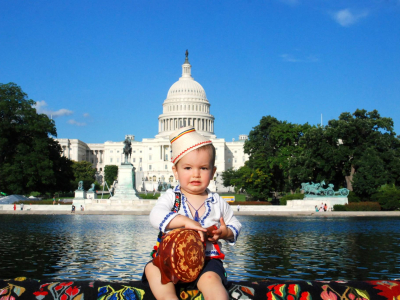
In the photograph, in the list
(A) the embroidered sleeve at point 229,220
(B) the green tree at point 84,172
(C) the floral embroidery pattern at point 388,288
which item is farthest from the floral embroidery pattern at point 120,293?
(B) the green tree at point 84,172

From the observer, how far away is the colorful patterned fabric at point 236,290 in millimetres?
3707

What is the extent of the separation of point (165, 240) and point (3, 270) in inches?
303

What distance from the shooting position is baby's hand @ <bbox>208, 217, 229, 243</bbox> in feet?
11.8

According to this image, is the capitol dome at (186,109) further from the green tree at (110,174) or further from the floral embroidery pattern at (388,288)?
the floral embroidery pattern at (388,288)

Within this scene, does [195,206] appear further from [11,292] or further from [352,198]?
[352,198]

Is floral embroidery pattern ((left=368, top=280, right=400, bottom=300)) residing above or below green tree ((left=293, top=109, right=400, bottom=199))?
below

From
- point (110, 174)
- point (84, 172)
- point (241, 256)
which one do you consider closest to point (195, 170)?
point (241, 256)

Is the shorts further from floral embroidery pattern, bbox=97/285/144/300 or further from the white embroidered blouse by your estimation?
floral embroidery pattern, bbox=97/285/144/300

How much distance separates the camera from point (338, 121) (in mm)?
42781

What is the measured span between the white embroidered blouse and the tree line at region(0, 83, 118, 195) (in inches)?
1677

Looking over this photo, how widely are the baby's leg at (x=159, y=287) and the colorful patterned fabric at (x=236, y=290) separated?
0.24 m

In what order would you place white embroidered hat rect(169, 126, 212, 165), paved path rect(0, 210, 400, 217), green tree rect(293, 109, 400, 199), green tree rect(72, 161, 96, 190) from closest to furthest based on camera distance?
1. white embroidered hat rect(169, 126, 212, 165)
2. paved path rect(0, 210, 400, 217)
3. green tree rect(293, 109, 400, 199)
4. green tree rect(72, 161, 96, 190)

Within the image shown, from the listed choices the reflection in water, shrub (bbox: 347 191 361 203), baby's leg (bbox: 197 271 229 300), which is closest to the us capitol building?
shrub (bbox: 347 191 361 203)

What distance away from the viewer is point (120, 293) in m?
3.69
